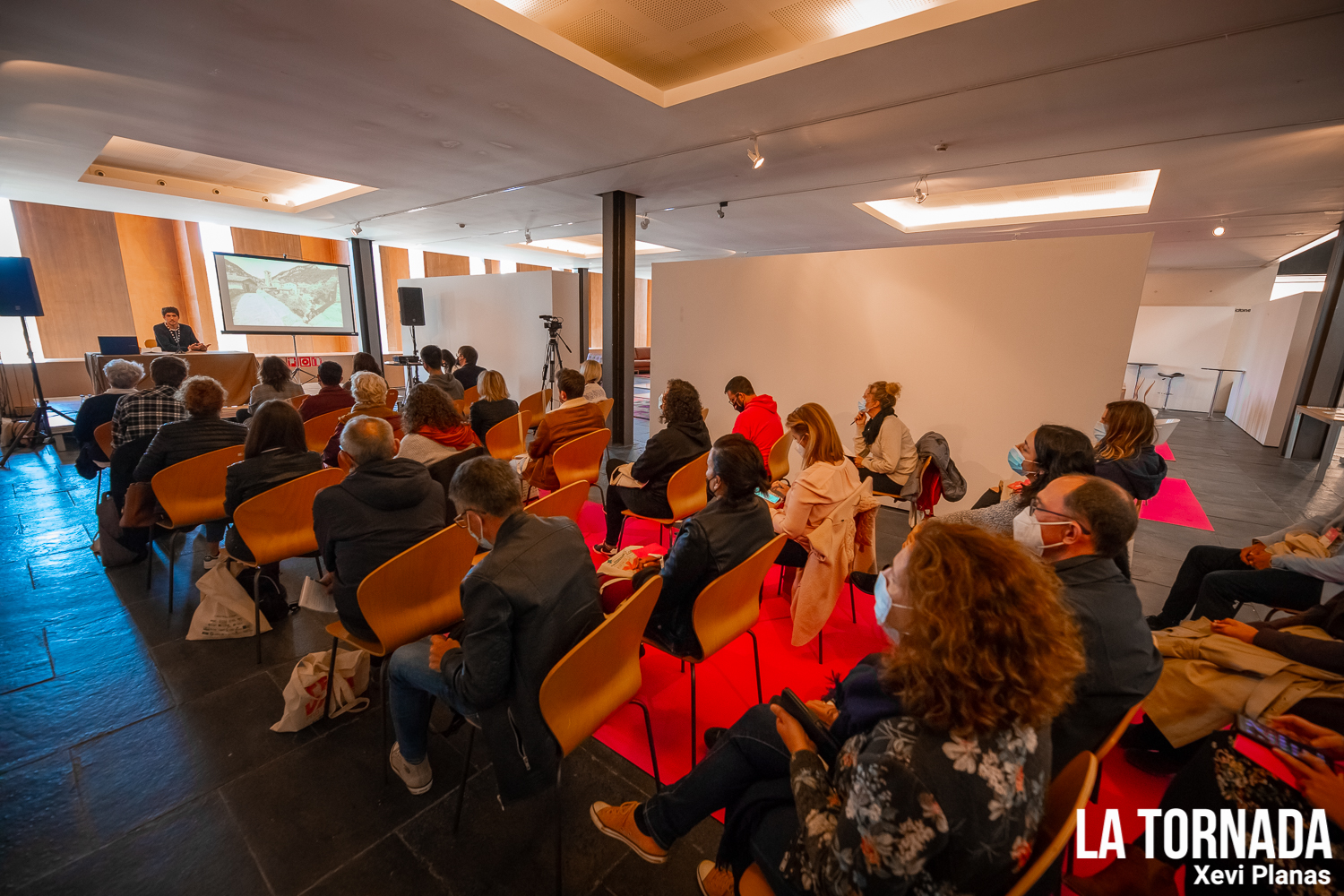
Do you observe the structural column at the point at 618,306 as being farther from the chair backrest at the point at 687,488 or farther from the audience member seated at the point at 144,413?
the audience member seated at the point at 144,413

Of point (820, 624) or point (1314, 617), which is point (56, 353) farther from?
point (1314, 617)

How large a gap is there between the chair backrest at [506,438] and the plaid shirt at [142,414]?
1947 mm

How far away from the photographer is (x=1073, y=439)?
2.42 metres

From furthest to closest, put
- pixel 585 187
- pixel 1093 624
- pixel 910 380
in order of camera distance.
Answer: pixel 585 187, pixel 910 380, pixel 1093 624

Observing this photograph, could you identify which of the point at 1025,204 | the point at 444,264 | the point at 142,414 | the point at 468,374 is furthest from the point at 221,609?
the point at 444,264

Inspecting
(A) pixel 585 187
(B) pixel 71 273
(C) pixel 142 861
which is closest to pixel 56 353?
(B) pixel 71 273

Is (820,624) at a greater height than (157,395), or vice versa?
(157,395)

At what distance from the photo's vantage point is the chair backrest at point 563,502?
97.0 inches

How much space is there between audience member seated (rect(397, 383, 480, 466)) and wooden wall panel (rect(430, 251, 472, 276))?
1005 cm

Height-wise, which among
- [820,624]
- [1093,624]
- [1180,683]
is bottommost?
[820,624]

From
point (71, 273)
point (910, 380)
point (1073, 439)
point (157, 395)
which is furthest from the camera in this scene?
point (71, 273)

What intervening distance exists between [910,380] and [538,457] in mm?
3521

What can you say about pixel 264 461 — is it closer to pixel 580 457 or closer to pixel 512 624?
pixel 580 457

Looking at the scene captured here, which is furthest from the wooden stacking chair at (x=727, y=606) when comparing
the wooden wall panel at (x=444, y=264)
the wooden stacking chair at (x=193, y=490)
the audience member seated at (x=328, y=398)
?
the wooden wall panel at (x=444, y=264)
